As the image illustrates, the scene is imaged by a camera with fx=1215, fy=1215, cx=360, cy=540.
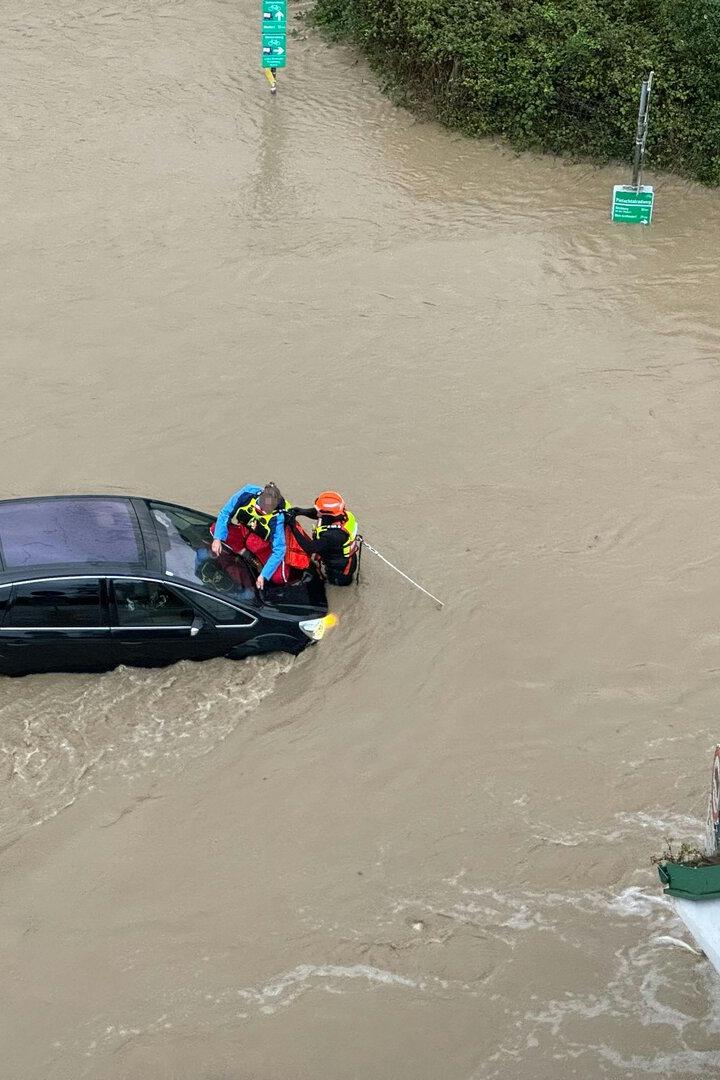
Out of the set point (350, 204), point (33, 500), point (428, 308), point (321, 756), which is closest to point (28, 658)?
point (33, 500)

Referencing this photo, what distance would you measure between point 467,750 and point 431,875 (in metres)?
1.20

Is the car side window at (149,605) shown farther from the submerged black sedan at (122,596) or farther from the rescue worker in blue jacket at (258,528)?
the rescue worker in blue jacket at (258,528)

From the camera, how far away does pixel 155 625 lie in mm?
→ 8977

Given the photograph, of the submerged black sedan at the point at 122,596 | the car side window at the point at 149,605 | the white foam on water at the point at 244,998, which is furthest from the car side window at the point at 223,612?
the white foam on water at the point at 244,998

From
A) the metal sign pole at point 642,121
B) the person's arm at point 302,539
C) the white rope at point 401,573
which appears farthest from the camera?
the metal sign pole at point 642,121

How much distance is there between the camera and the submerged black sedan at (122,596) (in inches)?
342

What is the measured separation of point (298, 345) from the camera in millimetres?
13602

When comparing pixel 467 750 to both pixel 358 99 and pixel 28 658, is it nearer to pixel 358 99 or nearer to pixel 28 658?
pixel 28 658

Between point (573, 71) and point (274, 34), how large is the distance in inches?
176

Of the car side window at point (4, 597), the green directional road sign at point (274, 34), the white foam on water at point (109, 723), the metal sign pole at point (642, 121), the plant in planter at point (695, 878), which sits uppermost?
the green directional road sign at point (274, 34)

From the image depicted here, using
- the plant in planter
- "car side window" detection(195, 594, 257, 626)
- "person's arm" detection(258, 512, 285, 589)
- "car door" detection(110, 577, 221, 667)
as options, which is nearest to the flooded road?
"car door" detection(110, 577, 221, 667)

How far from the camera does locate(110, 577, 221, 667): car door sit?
8.82 m

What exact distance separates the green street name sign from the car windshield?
28.2 ft

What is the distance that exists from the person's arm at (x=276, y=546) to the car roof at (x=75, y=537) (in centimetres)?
91
